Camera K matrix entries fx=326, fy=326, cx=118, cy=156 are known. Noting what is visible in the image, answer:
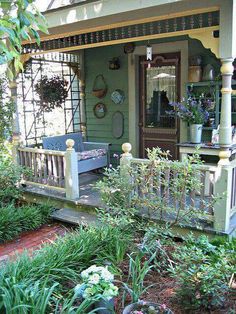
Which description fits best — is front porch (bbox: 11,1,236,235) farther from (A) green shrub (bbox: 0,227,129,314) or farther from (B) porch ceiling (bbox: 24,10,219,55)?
(A) green shrub (bbox: 0,227,129,314)

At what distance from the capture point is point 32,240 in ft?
13.4

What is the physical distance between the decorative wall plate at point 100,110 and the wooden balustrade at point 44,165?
1794mm

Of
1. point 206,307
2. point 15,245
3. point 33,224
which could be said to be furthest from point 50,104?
point 206,307

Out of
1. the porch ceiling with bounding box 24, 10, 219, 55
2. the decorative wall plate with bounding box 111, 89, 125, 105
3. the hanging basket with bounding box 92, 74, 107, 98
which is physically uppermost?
the porch ceiling with bounding box 24, 10, 219, 55

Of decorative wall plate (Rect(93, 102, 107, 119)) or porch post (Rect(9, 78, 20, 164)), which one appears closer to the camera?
porch post (Rect(9, 78, 20, 164))

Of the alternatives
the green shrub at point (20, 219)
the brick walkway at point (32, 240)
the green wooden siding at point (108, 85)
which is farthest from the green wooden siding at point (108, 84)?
the brick walkway at point (32, 240)

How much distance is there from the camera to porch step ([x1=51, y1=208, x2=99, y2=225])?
4.31 metres

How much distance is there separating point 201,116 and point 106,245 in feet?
7.55

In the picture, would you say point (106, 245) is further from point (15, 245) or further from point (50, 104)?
point (50, 104)

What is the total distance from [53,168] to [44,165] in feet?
0.69

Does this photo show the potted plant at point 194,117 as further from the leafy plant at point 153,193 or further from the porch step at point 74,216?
the porch step at point 74,216

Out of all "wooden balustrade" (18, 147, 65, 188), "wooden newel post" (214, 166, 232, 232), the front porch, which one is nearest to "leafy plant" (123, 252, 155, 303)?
"wooden newel post" (214, 166, 232, 232)

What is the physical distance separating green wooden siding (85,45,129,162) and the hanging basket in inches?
2.7

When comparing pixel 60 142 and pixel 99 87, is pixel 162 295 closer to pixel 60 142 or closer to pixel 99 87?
pixel 60 142
